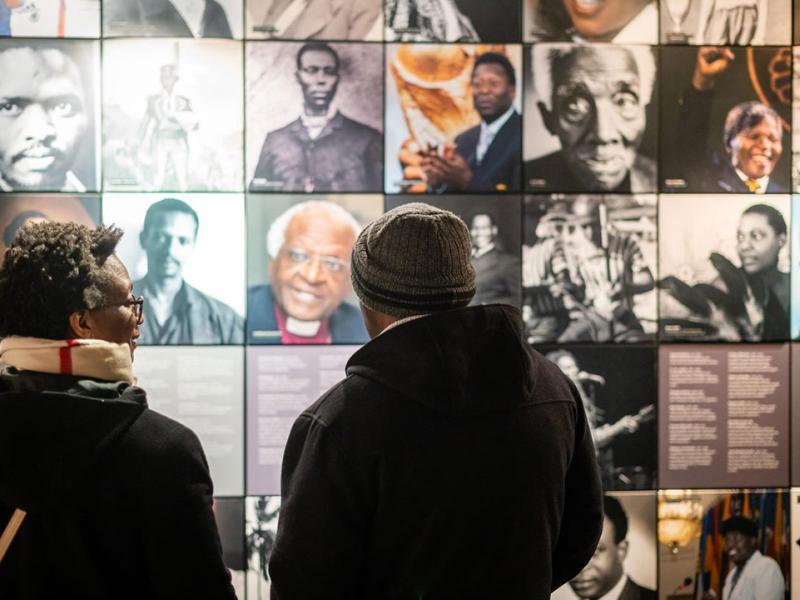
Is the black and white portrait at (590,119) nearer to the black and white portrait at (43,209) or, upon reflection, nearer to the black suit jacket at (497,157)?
the black suit jacket at (497,157)

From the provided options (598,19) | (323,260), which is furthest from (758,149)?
(323,260)

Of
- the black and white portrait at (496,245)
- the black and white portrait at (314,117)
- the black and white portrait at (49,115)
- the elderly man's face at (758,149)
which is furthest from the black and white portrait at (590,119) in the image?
the black and white portrait at (49,115)

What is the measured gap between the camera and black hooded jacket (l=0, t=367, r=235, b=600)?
130 centimetres

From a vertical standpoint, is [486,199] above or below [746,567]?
above

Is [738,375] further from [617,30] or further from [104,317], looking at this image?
[104,317]

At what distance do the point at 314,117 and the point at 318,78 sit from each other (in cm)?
12

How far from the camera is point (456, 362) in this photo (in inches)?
52.5

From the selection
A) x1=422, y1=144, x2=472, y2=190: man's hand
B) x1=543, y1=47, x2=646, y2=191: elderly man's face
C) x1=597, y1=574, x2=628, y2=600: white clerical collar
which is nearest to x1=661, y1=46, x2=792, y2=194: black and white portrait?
x1=543, y1=47, x2=646, y2=191: elderly man's face

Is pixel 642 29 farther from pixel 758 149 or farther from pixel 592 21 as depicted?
pixel 758 149

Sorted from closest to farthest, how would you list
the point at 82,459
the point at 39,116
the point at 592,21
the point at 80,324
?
the point at 82,459
the point at 80,324
the point at 39,116
the point at 592,21

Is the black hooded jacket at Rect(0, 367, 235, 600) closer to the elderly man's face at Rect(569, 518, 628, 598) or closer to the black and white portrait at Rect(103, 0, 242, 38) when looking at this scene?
the black and white portrait at Rect(103, 0, 242, 38)

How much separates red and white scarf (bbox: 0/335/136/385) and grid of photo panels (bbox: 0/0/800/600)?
1.24 m

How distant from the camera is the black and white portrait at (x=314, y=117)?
2.64 m

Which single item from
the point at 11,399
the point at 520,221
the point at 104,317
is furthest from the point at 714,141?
the point at 11,399
